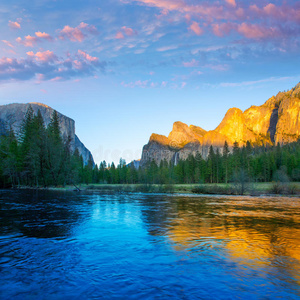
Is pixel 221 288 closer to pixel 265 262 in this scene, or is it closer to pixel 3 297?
pixel 265 262

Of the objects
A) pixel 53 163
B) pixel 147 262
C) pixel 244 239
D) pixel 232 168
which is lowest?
pixel 244 239

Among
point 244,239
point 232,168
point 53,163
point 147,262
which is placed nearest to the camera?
point 147,262

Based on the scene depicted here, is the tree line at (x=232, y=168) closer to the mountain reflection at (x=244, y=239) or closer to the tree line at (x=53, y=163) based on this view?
the tree line at (x=53, y=163)

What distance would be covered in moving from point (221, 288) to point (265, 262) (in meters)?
3.21

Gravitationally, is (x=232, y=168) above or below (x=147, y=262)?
above

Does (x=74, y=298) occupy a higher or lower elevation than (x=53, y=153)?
lower

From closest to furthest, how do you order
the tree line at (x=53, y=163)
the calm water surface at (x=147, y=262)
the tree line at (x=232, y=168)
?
the calm water surface at (x=147, y=262)
the tree line at (x=53, y=163)
the tree line at (x=232, y=168)

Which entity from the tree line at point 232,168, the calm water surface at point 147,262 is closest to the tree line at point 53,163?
the tree line at point 232,168

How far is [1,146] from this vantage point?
69.4 m

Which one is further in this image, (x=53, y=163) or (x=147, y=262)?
(x=53, y=163)


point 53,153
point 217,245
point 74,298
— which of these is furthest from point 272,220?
point 53,153

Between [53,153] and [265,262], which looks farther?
[53,153]

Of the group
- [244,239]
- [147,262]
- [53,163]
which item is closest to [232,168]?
[53,163]

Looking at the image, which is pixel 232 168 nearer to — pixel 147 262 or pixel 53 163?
pixel 53 163
